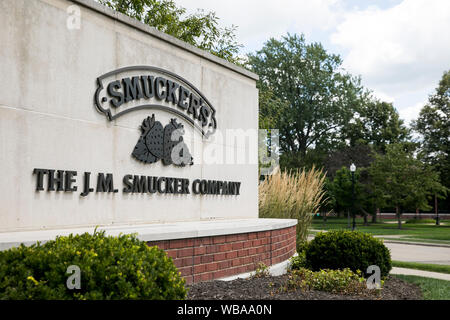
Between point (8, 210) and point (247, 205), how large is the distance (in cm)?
524

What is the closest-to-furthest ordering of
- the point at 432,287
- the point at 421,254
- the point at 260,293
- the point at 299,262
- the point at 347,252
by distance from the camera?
the point at 260,293, the point at 347,252, the point at 432,287, the point at 299,262, the point at 421,254

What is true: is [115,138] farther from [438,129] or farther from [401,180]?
[438,129]

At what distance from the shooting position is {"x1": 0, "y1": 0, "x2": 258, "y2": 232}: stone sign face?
5230mm

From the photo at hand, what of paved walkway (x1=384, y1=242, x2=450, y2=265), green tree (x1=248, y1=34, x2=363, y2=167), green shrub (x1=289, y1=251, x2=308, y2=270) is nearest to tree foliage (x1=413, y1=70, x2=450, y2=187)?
green tree (x1=248, y1=34, x2=363, y2=167)

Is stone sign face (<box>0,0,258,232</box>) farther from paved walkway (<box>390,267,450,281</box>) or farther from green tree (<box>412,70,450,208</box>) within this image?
green tree (<box>412,70,450,208</box>)

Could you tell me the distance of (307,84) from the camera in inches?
1704

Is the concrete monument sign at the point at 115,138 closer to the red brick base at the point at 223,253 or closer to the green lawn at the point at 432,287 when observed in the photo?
the red brick base at the point at 223,253

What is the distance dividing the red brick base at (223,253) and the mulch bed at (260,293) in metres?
0.32

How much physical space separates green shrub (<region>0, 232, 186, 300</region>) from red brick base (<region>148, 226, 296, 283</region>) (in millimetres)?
1877

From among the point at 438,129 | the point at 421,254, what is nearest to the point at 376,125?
the point at 438,129

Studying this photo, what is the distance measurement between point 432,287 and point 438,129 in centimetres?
3793

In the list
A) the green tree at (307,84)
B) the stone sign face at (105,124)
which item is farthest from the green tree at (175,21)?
the green tree at (307,84)
